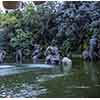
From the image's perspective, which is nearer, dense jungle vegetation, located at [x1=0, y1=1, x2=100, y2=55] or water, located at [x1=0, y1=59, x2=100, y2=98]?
water, located at [x1=0, y1=59, x2=100, y2=98]

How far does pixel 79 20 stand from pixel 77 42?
30 cm

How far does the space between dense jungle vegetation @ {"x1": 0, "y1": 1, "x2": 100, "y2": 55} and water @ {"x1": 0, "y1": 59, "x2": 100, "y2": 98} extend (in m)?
0.26

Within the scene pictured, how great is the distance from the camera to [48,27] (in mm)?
4109

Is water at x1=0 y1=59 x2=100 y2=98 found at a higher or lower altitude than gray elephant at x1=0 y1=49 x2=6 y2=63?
lower

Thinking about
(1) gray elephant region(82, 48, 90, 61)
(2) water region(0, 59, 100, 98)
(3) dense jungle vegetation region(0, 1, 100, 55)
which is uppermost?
(3) dense jungle vegetation region(0, 1, 100, 55)

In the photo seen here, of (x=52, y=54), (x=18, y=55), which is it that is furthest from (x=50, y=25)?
(x=18, y=55)

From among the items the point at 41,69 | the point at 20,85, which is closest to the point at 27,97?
the point at 20,85

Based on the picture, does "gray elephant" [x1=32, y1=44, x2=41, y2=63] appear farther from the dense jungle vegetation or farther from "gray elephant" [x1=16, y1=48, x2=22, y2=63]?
"gray elephant" [x1=16, y1=48, x2=22, y2=63]

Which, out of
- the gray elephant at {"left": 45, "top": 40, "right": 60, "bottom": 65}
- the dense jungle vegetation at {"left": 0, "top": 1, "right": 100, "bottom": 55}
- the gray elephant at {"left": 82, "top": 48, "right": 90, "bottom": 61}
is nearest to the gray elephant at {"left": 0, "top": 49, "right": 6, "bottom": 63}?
the dense jungle vegetation at {"left": 0, "top": 1, "right": 100, "bottom": 55}

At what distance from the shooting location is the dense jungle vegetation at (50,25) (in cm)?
405

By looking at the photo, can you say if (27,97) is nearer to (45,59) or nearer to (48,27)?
(45,59)

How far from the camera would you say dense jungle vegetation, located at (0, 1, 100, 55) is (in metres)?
4.05

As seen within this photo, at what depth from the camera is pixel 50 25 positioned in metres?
4.11

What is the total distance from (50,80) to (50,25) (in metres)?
0.76
